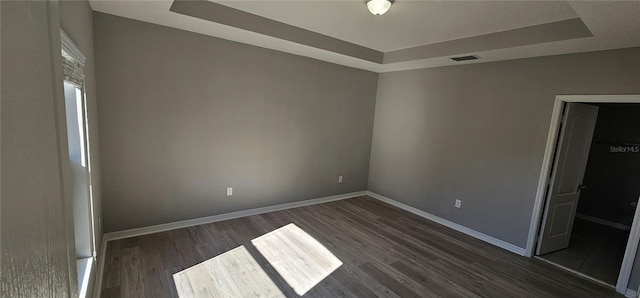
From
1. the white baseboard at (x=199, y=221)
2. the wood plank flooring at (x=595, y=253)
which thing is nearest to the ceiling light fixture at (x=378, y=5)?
the white baseboard at (x=199, y=221)

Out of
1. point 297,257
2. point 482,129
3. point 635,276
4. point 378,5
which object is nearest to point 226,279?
point 297,257

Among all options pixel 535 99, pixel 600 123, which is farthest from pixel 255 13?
pixel 600 123

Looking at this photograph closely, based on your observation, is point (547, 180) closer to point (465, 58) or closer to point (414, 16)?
point (465, 58)

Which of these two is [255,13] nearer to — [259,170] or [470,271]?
[259,170]

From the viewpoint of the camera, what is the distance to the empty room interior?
2.40 meters

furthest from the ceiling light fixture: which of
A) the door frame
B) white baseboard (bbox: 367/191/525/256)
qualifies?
white baseboard (bbox: 367/191/525/256)

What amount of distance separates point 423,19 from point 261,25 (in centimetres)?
172

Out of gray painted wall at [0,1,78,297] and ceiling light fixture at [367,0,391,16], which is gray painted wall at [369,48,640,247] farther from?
gray painted wall at [0,1,78,297]

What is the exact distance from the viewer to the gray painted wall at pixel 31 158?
1.52ft

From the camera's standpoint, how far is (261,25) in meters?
2.95

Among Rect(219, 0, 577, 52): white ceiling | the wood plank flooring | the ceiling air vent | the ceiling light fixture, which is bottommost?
the wood plank flooring

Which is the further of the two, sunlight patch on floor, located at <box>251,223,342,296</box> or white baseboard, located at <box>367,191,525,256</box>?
white baseboard, located at <box>367,191,525,256</box>

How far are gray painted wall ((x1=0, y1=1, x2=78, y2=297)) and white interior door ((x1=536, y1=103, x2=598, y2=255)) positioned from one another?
427cm

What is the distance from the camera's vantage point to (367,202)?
4.85 m
